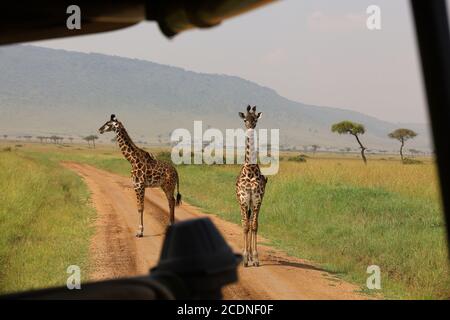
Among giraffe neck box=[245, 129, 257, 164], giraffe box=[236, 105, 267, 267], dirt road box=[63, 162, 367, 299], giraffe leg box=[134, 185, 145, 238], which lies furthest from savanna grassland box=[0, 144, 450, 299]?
giraffe neck box=[245, 129, 257, 164]

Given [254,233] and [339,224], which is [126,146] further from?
[254,233]

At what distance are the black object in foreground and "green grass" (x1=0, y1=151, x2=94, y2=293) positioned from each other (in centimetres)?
794

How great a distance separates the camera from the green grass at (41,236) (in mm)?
9719

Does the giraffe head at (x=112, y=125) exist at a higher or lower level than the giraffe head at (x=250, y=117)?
higher

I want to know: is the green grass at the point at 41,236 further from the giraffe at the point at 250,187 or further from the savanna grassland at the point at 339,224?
the giraffe at the point at 250,187

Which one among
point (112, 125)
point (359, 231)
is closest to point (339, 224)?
point (359, 231)

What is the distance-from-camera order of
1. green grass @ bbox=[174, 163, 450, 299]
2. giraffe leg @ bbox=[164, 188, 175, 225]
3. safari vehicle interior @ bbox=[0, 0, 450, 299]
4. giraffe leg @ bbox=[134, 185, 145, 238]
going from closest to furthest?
1. safari vehicle interior @ bbox=[0, 0, 450, 299]
2. green grass @ bbox=[174, 163, 450, 299]
3. giraffe leg @ bbox=[134, 185, 145, 238]
4. giraffe leg @ bbox=[164, 188, 175, 225]

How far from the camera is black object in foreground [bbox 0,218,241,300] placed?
4.07 feet

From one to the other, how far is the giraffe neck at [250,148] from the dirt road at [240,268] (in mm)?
1583

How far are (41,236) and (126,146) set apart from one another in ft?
10.2

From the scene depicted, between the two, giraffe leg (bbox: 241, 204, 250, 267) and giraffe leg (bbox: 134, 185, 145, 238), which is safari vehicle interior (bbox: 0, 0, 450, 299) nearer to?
giraffe leg (bbox: 241, 204, 250, 267)

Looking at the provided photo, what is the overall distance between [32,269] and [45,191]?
46.2 ft

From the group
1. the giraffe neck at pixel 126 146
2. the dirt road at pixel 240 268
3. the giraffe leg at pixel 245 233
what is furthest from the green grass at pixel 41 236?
the giraffe leg at pixel 245 233
